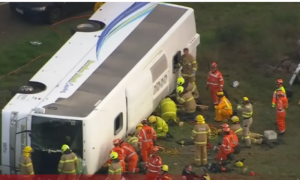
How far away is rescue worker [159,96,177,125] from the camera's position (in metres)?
22.6

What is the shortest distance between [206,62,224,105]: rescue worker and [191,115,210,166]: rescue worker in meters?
3.25

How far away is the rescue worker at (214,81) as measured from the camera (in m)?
23.8

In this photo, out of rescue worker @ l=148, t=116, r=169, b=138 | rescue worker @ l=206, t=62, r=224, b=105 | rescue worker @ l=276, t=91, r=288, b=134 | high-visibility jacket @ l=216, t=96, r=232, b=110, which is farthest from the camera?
rescue worker @ l=206, t=62, r=224, b=105

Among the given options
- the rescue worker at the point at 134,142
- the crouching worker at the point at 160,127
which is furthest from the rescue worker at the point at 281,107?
the rescue worker at the point at 134,142

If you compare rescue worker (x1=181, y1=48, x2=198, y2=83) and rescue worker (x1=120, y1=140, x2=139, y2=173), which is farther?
rescue worker (x1=181, y1=48, x2=198, y2=83)

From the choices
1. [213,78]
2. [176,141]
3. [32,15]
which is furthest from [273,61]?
[32,15]

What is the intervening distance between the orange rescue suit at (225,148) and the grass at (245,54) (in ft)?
2.20

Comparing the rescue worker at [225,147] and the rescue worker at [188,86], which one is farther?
the rescue worker at [188,86]

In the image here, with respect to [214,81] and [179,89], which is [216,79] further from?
[179,89]

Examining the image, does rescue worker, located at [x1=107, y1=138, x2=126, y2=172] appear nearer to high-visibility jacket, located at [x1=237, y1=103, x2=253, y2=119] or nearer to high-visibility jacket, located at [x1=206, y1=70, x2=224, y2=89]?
high-visibility jacket, located at [x1=237, y1=103, x2=253, y2=119]

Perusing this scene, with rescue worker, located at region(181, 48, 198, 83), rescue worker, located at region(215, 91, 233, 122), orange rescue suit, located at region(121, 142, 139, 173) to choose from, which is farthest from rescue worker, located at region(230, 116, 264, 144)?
orange rescue suit, located at region(121, 142, 139, 173)

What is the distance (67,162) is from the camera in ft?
61.9

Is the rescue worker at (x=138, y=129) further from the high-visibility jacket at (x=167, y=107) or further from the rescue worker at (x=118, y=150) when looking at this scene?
the high-visibility jacket at (x=167, y=107)

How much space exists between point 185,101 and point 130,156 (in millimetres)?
3690
